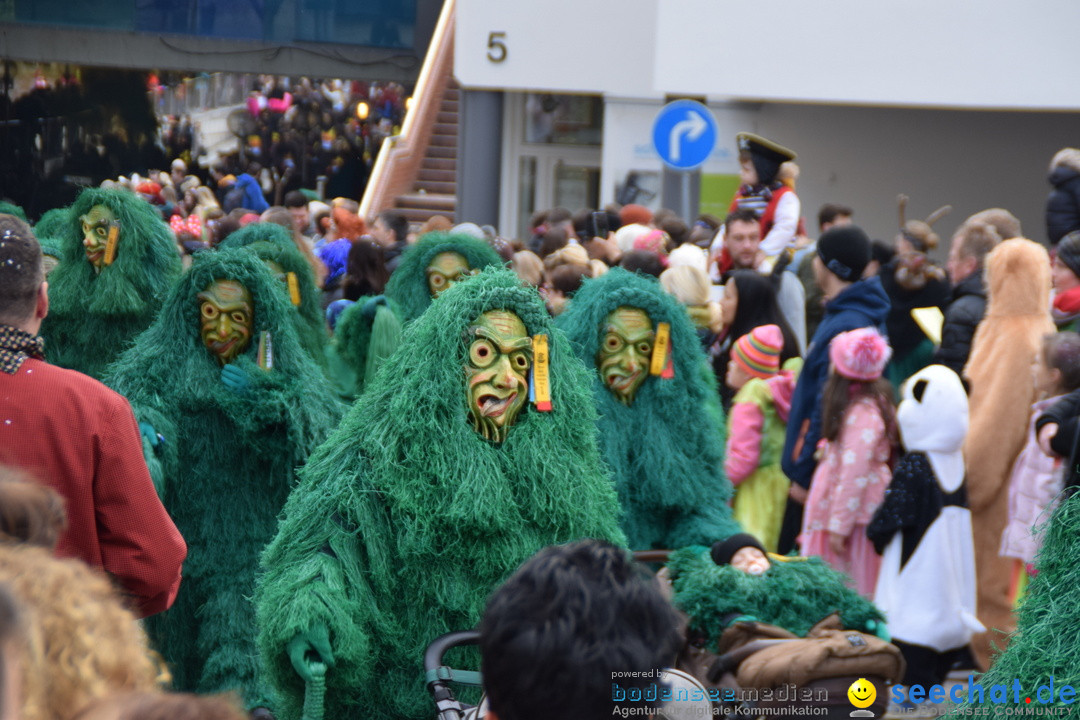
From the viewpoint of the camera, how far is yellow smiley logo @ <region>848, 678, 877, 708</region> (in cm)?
350

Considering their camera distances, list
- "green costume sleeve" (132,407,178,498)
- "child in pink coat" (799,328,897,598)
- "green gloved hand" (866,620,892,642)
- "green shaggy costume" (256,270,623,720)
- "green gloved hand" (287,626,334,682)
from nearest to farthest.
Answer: "green gloved hand" (287,626,334,682) → "green shaggy costume" (256,270,623,720) → "green gloved hand" (866,620,892,642) → "green costume sleeve" (132,407,178,498) → "child in pink coat" (799,328,897,598)

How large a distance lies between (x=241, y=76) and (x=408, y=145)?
23.3 feet

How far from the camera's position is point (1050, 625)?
2.91 meters

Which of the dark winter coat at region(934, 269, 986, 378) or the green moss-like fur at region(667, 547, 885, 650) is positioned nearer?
the green moss-like fur at region(667, 547, 885, 650)

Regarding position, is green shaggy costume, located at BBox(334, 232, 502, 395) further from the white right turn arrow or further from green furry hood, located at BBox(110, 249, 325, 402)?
the white right turn arrow

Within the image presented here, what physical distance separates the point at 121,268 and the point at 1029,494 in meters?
4.62

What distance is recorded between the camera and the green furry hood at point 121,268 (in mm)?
6488

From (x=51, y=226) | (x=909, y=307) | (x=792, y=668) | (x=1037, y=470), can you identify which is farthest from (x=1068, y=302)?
(x=51, y=226)

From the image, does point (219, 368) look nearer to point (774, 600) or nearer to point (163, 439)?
point (163, 439)

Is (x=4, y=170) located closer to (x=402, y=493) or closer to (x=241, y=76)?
(x=241, y=76)

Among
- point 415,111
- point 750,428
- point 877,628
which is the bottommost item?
point 877,628

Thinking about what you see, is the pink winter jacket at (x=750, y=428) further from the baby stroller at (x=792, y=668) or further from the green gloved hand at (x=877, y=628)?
the baby stroller at (x=792, y=668)

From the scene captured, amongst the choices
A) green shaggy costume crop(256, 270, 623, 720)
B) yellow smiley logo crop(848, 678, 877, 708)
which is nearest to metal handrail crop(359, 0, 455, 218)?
green shaggy costume crop(256, 270, 623, 720)

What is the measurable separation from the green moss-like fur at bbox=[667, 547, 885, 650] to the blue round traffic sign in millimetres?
6303
